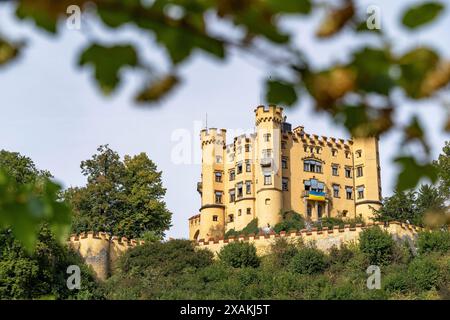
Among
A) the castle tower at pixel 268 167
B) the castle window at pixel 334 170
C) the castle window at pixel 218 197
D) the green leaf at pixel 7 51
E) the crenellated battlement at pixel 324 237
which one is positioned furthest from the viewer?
the castle window at pixel 334 170

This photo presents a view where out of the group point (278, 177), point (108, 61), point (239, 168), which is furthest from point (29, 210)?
point (239, 168)

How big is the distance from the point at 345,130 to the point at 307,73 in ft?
0.88

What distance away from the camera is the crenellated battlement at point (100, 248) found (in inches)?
1660

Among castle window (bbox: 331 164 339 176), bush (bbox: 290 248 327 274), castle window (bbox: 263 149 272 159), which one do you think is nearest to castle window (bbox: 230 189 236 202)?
castle window (bbox: 263 149 272 159)

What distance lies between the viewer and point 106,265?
4272cm

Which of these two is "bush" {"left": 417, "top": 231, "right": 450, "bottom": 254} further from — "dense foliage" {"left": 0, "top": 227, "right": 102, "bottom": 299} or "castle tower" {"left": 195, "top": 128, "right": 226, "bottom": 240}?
"castle tower" {"left": 195, "top": 128, "right": 226, "bottom": 240}

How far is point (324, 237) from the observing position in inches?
1656

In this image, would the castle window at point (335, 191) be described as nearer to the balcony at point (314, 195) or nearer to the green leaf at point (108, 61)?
the balcony at point (314, 195)

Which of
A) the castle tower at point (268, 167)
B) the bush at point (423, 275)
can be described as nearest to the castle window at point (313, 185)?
the castle tower at point (268, 167)

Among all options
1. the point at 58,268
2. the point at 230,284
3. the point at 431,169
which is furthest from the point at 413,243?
the point at 431,169

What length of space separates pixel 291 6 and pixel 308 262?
3715 cm

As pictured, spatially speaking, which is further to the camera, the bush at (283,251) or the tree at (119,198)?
the tree at (119,198)

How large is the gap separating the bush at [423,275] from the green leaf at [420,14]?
33.9 meters
